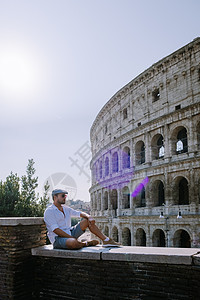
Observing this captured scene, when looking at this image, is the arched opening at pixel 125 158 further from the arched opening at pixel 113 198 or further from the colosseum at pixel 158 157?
the arched opening at pixel 113 198

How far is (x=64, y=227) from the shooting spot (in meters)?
4.98

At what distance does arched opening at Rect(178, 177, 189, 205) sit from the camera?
20688 millimetres

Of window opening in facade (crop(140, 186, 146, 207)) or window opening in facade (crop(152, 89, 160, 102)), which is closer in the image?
window opening in facade (crop(152, 89, 160, 102))

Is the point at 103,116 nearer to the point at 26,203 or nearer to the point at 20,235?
the point at 26,203

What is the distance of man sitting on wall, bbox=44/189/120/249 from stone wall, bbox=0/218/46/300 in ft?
1.29

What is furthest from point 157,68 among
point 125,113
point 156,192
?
point 156,192

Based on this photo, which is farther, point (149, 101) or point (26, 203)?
point (26, 203)

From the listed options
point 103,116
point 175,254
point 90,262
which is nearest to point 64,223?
point 90,262

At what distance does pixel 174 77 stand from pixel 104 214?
1486cm

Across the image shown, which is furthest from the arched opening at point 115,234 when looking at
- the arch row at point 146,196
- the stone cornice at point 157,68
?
the stone cornice at point 157,68

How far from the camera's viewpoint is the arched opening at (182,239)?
1934 centimetres

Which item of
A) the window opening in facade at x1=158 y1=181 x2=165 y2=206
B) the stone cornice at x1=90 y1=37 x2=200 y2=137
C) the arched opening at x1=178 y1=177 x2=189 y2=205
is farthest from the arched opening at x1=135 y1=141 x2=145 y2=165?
the stone cornice at x1=90 y1=37 x2=200 y2=137

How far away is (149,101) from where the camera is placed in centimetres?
2297

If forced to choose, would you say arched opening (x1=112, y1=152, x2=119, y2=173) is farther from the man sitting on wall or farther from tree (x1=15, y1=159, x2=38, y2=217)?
the man sitting on wall
